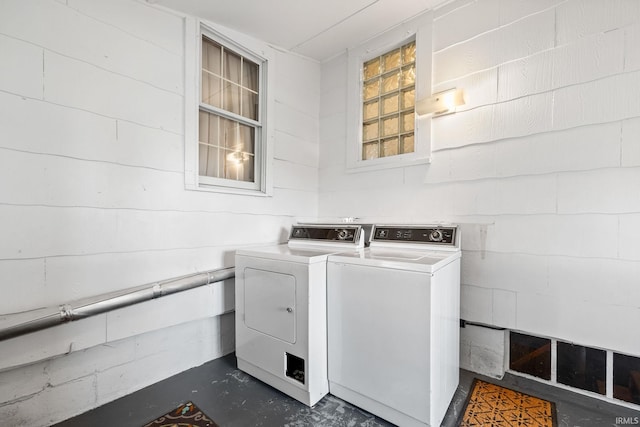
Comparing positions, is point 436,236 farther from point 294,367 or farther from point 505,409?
point 294,367

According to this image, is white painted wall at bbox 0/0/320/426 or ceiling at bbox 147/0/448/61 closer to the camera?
white painted wall at bbox 0/0/320/426

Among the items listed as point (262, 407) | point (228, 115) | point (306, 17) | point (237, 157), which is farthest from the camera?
point (237, 157)

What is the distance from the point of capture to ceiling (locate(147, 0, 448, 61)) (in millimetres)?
2102

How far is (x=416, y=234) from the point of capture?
6.77ft

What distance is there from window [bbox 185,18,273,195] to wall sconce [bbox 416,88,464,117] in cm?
137

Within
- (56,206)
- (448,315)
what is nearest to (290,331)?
(448,315)

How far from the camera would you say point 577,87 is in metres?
1.69

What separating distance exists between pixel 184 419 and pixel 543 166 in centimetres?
272

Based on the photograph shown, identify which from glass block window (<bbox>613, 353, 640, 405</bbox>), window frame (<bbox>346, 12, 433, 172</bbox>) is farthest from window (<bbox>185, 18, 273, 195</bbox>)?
glass block window (<bbox>613, 353, 640, 405</bbox>)

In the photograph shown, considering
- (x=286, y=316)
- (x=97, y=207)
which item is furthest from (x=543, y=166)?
(x=97, y=207)

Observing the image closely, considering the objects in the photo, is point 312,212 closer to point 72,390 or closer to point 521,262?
point 521,262

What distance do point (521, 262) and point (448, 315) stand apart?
69 centimetres

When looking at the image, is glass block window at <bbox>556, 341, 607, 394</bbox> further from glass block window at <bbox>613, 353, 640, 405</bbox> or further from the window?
the window

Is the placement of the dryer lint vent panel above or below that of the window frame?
below
